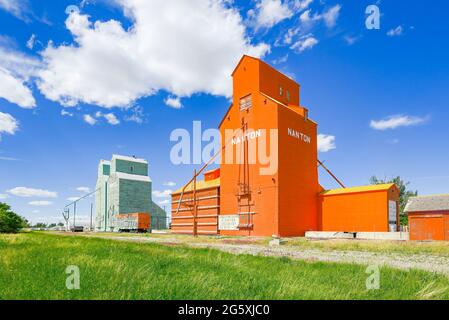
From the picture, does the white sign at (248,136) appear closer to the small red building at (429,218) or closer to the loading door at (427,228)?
the small red building at (429,218)

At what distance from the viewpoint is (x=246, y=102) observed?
3616 centimetres

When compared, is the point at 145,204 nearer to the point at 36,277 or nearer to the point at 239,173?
the point at 239,173

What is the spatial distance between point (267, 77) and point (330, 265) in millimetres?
30093

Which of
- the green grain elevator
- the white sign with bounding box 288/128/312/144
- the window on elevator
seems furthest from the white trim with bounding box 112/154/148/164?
the white sign with bounding box 288/128/312/144

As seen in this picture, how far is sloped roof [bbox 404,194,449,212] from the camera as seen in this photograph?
27181mm

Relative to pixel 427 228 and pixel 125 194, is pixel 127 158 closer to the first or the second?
pixel 125 194

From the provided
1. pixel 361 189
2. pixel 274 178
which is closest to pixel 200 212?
pixel 274 178

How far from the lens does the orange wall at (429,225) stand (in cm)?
2667

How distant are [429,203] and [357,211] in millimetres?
6231

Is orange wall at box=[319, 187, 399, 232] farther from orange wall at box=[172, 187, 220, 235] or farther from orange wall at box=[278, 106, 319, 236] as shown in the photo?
orange wall at box=[172, 187, 220, 235]

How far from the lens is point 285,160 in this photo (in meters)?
32.2

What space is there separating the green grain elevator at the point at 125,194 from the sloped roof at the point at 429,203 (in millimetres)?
50670

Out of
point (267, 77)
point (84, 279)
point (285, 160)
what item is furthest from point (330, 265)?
point (267, 77)

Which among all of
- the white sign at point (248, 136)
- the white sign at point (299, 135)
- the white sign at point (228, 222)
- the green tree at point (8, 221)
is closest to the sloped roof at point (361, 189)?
the white sign at point (299, 135)
